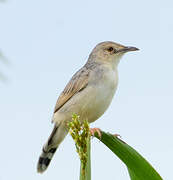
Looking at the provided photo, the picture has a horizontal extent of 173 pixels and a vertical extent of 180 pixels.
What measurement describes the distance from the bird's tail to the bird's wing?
0.34 m

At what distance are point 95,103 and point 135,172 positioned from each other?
2548mm

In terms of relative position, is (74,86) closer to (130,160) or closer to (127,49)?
(127,49)

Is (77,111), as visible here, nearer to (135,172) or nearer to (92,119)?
(92,119)

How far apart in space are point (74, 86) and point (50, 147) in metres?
1.09

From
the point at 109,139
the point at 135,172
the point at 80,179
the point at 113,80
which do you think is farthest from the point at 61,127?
the point at 80,179

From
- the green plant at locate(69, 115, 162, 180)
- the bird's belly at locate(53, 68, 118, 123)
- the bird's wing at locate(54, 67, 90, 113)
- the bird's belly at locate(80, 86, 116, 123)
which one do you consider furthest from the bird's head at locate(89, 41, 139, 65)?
the green plant at locate(69, 115, 162, 180)

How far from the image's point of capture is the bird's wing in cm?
491

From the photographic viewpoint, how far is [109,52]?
565 cm

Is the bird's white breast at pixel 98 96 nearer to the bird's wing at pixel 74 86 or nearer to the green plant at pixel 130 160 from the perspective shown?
the bird's wing at pixel 74 86

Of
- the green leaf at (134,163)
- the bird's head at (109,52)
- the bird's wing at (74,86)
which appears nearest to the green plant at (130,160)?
the green leaf at (134,163)

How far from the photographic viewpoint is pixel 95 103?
464 cm

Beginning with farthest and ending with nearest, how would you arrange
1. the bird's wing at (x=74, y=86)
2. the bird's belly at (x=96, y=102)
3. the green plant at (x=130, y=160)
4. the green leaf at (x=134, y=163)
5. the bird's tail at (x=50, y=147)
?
1. the bird's tail at (x=50, y=147)
2. the bird's wing at (x=74, y=86)
3. the bird's belly at (x=96, y=102)
4. the green leaf at (x=134, y=163)
5. the green plant at (x=130, y=160)

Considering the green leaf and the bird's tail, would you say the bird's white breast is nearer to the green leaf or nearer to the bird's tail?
the bird's tail

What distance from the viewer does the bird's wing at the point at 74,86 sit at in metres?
4.91
